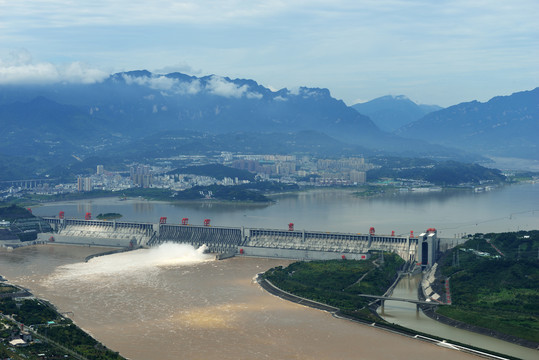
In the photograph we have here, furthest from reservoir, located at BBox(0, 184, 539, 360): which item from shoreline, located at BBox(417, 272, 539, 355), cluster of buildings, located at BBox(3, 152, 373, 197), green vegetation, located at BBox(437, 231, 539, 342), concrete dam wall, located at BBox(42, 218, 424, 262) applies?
cluster of buildings, located at BBox(3, 152, 373, 197)

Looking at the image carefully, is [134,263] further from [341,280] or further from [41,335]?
[41,335]

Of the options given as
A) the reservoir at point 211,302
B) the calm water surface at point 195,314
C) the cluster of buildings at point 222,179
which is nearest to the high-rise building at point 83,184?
the cluster of buildings at point 222,179

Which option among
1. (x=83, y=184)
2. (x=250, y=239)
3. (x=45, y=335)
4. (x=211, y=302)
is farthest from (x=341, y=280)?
(x=83, y=184)

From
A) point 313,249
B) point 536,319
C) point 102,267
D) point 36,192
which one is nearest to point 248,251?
point 313,249

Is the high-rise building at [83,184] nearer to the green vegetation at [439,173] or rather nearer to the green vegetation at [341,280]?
the green vegetation at [439,173]

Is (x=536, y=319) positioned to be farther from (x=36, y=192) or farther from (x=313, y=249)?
(x=36, y=192)

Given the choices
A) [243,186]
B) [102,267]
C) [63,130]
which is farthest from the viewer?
[63,130]

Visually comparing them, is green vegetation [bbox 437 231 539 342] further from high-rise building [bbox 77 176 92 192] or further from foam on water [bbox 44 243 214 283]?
high-rise building [bbox 77 176 92 192]
